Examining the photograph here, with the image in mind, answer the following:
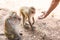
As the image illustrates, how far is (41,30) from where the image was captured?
3.64 metres

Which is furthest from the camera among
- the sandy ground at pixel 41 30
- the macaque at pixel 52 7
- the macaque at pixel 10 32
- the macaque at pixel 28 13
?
the macaque at pixel 52 7

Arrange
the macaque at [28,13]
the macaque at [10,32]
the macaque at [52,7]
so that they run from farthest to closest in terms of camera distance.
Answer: the macaque at [52,7], the macaque at [28,13], the macaque at [10,32]

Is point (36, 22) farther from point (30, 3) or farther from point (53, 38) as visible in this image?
point (30, 3)

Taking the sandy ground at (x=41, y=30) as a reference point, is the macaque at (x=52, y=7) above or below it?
above

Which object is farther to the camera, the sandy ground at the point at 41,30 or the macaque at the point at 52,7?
the macaque at the point at 52,7

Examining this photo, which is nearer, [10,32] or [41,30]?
[10,32]

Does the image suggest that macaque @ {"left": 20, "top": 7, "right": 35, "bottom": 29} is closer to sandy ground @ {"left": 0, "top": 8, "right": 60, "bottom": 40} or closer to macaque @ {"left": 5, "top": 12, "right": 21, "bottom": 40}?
sandy ground @ {"left": 0, "top": 8, "right": 60, "bottom": 40}

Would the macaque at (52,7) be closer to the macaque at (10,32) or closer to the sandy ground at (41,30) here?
the sandy ground at (41,30)

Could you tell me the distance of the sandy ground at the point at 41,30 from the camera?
11.1ft

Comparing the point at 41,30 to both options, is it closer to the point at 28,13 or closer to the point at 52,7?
the point at 28,13

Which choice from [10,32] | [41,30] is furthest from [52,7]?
[10,32]

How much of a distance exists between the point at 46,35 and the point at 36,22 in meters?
0.51

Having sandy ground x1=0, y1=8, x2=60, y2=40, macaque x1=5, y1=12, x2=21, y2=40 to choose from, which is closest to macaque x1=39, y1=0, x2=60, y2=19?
sandy ground x1=0, y1=8, x2=60, y2=40

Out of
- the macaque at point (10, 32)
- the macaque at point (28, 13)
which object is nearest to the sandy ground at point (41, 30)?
the macaque at point (10, 32)
